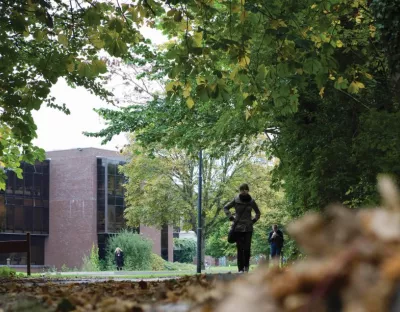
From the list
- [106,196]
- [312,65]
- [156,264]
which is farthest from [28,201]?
[312,65]

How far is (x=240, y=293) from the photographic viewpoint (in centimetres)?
110

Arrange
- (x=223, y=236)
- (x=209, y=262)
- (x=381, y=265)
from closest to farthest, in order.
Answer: (x=381, y=265)
(x=223, y=236)
(x=209, y=262)

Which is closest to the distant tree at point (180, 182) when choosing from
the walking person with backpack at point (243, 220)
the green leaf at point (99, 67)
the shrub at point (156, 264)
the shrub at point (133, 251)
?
the shrub at point (133, 251)

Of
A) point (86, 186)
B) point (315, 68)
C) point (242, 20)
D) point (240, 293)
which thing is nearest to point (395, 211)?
point (240, 293)

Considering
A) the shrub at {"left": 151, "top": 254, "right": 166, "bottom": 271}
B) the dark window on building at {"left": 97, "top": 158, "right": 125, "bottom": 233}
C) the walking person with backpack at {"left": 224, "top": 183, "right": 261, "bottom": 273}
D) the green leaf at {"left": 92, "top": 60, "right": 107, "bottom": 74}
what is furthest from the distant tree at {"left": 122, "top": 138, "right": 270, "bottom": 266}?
the green leaf at {"left": 92, "top": 60, "right": 107, "bottom": 74}

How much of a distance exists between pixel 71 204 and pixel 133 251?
15171 mm

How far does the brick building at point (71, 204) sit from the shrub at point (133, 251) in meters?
10.1

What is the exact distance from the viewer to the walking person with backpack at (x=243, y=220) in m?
14.7

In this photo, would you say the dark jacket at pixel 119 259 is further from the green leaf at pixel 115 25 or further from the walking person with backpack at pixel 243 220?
the green leaf at pixel 115 25

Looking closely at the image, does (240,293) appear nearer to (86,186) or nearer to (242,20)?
(242,20)

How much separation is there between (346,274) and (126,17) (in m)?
8.15

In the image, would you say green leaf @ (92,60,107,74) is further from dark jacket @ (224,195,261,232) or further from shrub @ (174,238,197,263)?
shrub @ (174,238,197,263)

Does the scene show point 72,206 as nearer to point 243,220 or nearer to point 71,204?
point 71,204

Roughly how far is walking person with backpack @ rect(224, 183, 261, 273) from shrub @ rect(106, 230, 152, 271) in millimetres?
36092
